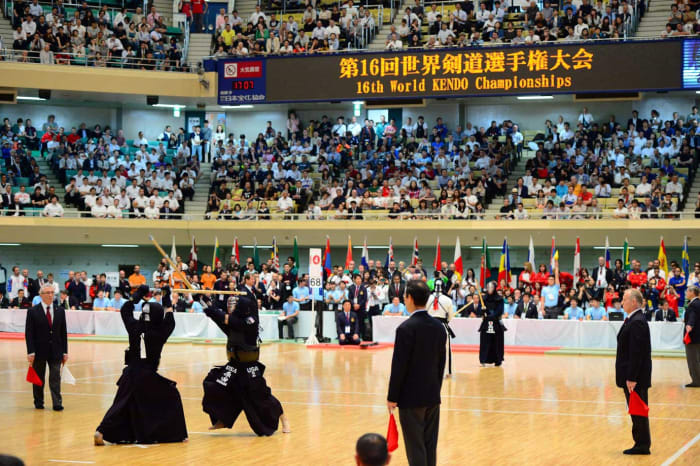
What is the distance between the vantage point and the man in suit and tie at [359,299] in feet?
86.2

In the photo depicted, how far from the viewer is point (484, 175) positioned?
33.9 metres

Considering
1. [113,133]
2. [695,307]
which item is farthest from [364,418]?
[113,133]

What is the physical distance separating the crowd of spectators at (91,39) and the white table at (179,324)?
11443 millimetres

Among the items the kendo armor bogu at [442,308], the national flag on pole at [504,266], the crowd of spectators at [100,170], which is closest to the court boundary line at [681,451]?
the kendo armor bogu at [442,308]

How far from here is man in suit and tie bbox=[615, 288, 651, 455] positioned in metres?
11.1

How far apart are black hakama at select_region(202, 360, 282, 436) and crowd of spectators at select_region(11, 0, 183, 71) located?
26.6 m

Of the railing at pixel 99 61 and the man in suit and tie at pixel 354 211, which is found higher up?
the railing at pixel 99 61

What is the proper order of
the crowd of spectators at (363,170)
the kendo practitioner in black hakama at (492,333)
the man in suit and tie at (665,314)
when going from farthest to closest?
the crowd of spectators at (363,170) → the man in suit and tie at (665,314) → the kendo practitioner in black hakama at (492,333)

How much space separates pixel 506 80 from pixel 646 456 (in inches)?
905

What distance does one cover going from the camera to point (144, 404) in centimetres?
1153

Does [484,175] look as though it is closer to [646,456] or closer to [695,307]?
[695,307]

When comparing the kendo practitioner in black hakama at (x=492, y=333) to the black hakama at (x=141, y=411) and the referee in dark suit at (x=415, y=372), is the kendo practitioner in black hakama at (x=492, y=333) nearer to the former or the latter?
the black hakama at (x=141, y=411)

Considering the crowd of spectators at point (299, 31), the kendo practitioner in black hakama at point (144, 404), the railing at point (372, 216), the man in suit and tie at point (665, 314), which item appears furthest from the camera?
the crowd of spectators at point (299, 31)

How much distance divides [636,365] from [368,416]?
4347mm
